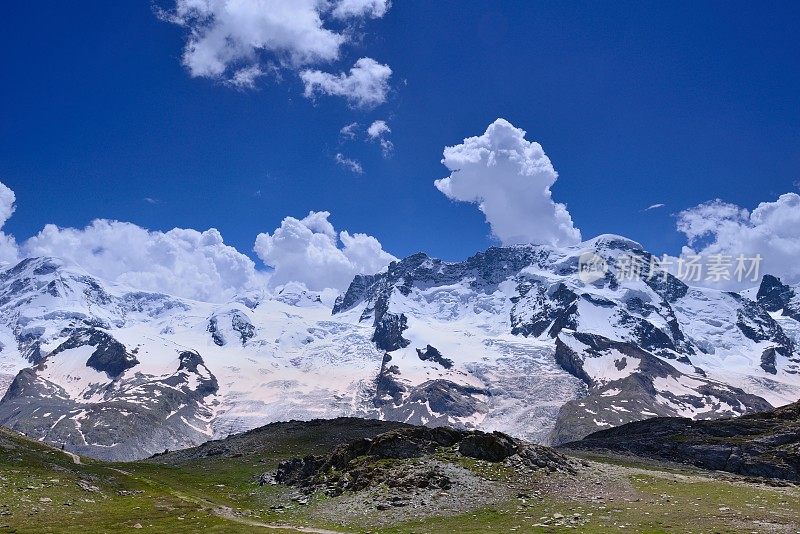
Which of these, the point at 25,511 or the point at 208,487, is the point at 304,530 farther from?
the point at 208,487

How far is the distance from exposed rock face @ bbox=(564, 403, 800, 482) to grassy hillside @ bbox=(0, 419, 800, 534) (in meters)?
27.9

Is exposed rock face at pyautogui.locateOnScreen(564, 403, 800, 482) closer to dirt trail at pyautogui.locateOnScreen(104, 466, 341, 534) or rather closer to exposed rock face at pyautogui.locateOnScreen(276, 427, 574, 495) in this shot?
exposed rock face at pyautogui.locateOnScreen(276, 427, 574, 495)

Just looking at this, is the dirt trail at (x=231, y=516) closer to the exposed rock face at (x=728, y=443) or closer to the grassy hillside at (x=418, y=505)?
the grassy hillside at (x=418, y=505)

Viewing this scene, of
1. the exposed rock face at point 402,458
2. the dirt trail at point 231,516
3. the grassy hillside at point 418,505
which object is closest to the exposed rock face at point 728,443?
the grassy hillside at point 418,505

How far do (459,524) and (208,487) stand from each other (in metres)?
40.0

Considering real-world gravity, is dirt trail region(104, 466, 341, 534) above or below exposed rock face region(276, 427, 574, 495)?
below

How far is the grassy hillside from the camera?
45.0 meters

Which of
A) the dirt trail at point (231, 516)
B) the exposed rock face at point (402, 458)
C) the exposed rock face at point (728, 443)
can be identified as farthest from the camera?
the exposed rock face at point (728, 443)

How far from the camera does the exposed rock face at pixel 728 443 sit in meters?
89.3

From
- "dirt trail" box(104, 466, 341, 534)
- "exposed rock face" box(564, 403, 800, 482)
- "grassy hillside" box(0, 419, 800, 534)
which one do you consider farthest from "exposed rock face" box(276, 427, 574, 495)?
"exposed rock face" box(564, 403, 800, 482)

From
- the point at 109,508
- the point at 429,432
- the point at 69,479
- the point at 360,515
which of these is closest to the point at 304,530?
the point at 360,515

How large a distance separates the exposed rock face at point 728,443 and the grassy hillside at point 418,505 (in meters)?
27.9

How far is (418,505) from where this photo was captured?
5319cm

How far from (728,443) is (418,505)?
244ft
